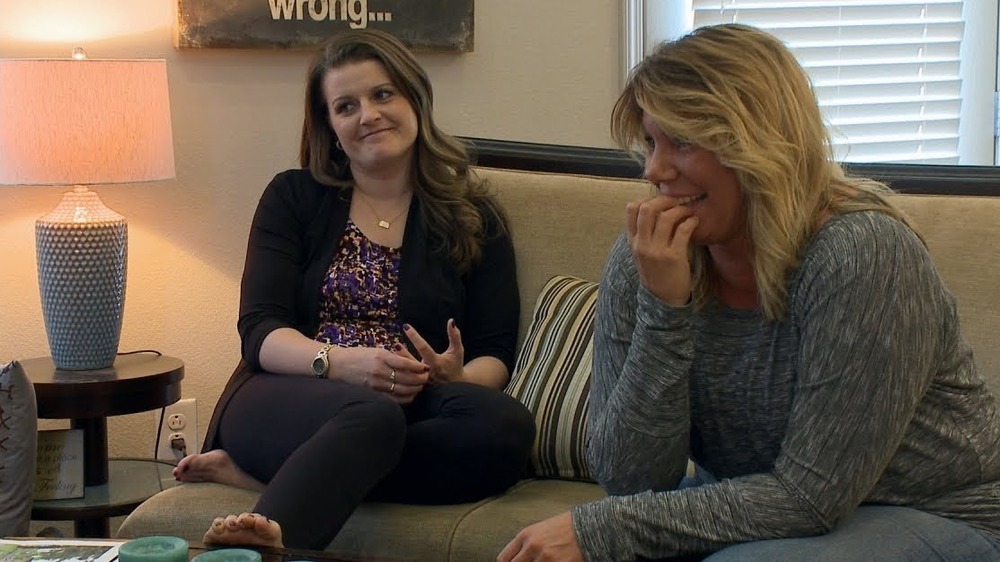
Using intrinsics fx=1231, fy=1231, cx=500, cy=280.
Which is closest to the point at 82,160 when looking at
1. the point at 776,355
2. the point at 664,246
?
the point at 664,246

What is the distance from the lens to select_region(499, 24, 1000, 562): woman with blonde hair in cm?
136

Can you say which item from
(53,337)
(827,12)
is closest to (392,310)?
(53,337)

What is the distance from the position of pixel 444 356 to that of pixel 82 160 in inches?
33.8

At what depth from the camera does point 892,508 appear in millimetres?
1417

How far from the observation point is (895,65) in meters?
3.27

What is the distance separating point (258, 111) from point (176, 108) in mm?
186

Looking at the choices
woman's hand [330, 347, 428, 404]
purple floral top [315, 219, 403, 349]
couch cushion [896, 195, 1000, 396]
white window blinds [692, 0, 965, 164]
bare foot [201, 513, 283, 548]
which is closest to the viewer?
bare foot [201, 513, 283, 548]

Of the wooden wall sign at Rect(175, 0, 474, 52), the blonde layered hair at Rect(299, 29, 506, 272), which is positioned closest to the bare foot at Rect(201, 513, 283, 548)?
the blonde layered hair at Rect(299, 29, 506, 272)

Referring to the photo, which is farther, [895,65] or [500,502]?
[895,65]

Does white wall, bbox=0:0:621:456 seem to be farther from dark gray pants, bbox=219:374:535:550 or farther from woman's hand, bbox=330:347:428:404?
woman's hand, bbox=330:347:428:404

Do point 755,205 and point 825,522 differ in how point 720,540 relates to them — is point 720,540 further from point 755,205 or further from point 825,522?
point 755,205

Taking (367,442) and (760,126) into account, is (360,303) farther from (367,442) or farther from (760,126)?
(760,126)

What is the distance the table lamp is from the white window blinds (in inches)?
57.7

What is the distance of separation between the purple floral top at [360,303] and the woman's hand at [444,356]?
12 cm
